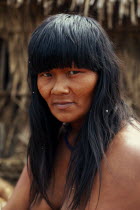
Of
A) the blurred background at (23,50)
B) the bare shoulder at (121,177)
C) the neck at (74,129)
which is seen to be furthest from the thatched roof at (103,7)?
the bare shoulder at (121,177)

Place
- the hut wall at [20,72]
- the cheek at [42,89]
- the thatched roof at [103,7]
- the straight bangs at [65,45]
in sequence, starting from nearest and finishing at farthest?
the straight bangs at [65,45]
the cheek at [42,89]
the thatched roof at [103,7]
the hut wall at [20,72]

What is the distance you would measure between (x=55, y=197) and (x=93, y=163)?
1.40 ft

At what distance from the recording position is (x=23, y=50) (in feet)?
15.7

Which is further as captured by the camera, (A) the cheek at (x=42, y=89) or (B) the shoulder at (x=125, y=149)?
(A) the cheek at (x=42, y=89)

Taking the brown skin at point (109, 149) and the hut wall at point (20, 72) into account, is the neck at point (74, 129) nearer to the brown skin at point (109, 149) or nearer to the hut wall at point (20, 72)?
the brown skin at point (109, 149)

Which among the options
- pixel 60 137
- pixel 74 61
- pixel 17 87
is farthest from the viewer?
pixel 17 87

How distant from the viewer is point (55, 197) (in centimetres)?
250

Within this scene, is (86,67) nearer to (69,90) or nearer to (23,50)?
(69,90)

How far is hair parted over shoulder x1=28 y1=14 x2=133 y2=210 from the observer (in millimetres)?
2098

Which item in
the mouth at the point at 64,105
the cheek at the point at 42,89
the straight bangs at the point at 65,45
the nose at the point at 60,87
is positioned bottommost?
the mouth at the point at 64,105

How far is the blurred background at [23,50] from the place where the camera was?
155 inches

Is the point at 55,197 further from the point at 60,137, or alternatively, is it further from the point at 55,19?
the point at 55,19

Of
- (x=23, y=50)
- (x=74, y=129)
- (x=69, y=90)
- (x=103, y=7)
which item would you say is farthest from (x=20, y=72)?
(x=69, y=90)

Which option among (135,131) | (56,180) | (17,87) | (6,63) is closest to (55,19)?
(135,131)
